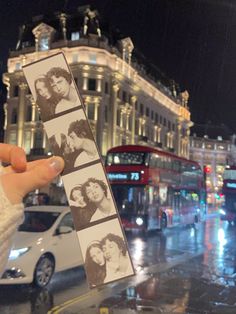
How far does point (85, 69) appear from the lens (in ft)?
171

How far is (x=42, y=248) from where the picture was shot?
353 inches

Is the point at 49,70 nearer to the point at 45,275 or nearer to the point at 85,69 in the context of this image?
the point at 45,275

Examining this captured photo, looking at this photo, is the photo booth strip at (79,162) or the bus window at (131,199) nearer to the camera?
the photo booth strip at (79,162)

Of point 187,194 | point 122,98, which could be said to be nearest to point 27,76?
point 187,194

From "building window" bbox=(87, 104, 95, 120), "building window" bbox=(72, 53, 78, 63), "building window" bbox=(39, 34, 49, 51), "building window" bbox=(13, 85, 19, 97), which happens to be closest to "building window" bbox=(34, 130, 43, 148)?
"building window" bbox=(13, 85, 19, 97)

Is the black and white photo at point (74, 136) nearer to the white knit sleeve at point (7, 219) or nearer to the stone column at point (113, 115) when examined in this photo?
the white knit sleeve at point (7, 219)

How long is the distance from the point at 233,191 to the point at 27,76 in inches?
1178

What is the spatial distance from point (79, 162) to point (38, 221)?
319 inches

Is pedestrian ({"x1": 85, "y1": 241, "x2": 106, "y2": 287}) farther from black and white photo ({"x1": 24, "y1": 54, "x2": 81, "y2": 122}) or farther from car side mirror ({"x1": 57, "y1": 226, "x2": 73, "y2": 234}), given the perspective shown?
car side mirror ({"x1": 57, "y1": 226, "x2": 73, "y2": 234})

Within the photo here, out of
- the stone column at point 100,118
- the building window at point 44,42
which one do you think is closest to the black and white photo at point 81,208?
the stone column at point 100,118

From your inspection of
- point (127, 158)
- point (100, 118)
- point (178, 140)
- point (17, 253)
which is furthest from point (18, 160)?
point (178, 140)

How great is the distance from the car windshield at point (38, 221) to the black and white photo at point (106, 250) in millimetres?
7525

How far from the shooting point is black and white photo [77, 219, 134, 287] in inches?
87.5

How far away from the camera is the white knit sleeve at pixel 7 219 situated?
150cm
